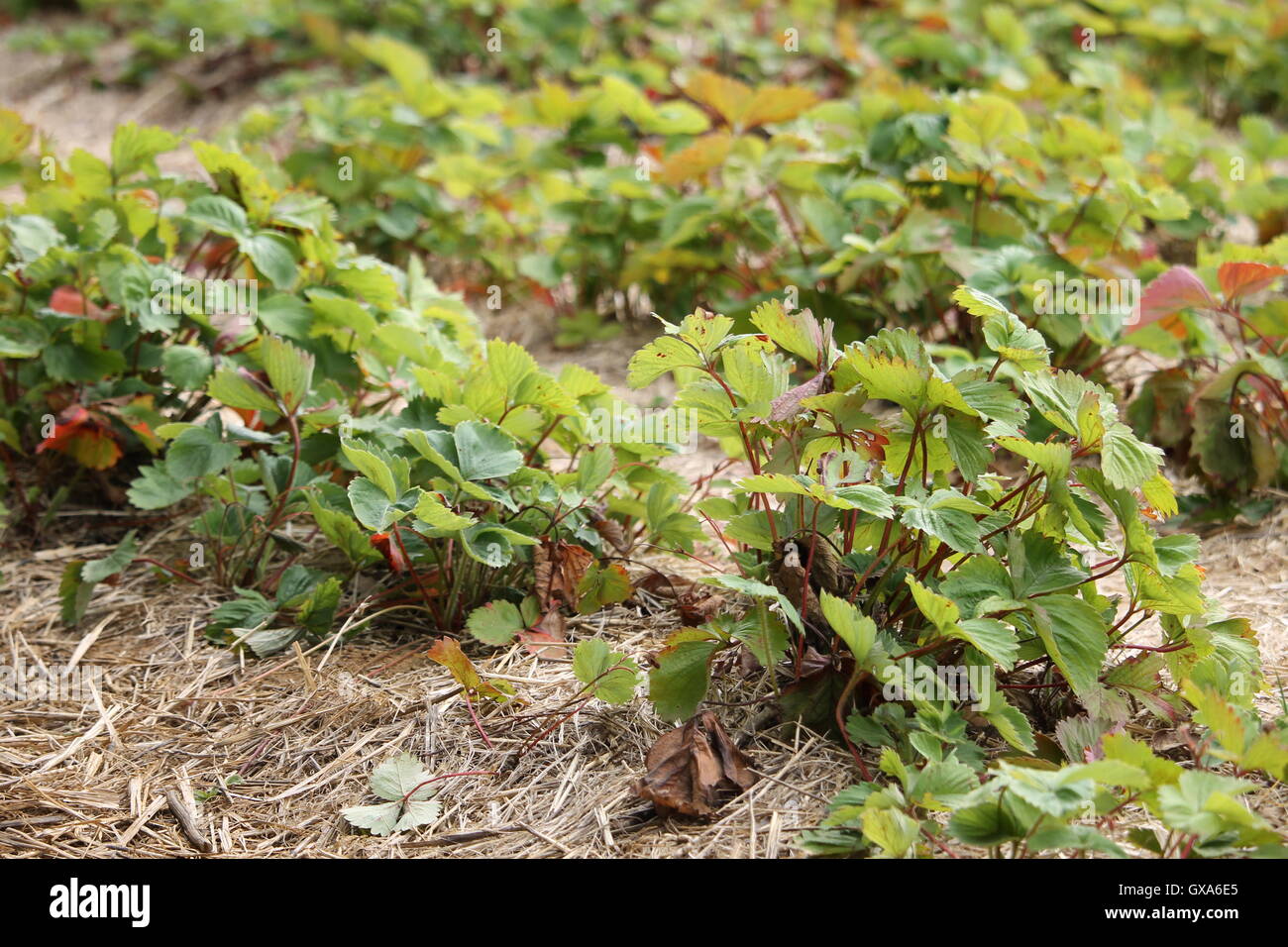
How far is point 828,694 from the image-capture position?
1.42m

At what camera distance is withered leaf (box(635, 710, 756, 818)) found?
1.31 m

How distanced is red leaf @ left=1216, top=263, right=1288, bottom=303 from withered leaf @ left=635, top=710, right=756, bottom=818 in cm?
116

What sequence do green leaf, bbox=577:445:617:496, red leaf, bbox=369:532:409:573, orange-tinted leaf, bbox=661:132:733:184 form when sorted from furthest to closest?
1. orange-tinted leaf, bbox=661:132:733:184
2. green leaf, bbox=577:445:617:496
3. red leaf, bbox=369:532:409:573

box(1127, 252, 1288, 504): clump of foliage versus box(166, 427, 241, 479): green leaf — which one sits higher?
box(1127, 252, 1288, 504): clump of foliage

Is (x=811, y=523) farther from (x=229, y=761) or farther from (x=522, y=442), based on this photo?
(x=229, y=761)

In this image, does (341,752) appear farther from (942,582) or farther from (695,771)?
(942,582)

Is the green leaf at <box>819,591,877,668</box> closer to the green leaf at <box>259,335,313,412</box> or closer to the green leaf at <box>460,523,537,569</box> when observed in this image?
the green leaf at <box>460,523,537,569</box>

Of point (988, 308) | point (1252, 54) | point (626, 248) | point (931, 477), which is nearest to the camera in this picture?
point (988, 308)

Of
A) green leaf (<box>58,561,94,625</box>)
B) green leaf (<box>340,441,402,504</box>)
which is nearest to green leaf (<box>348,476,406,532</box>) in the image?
green leaf (<box>340,441,402,504</box>)

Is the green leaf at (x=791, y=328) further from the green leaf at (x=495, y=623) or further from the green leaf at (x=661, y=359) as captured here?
the green leaf at (x=495, y=623)

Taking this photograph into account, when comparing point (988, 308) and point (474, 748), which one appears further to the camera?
point (474, 748)

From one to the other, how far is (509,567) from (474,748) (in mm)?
362

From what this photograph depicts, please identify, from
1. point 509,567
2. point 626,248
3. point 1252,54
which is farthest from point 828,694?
point 1252,54
